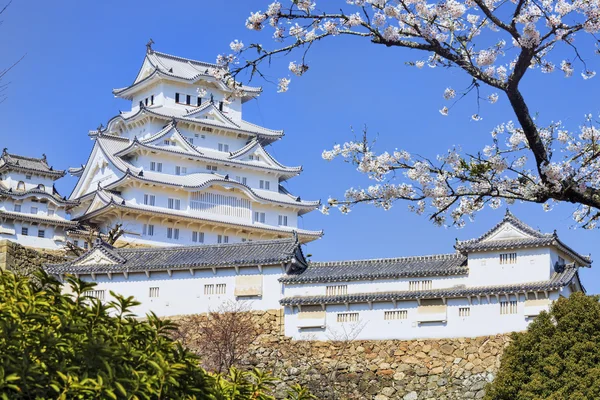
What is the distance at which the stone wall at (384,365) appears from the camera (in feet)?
89.2

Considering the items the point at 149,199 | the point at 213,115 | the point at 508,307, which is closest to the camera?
the point at 508,307

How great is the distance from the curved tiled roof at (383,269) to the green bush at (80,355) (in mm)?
20215

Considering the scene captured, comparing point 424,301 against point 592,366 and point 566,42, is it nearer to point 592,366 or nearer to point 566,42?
point 592,366

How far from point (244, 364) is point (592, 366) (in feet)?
35.4

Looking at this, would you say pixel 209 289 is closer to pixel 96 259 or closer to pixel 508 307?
pixel 96 259

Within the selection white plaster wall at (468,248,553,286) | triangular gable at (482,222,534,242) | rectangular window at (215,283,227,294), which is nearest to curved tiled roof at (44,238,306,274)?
rectangular window at (215,283,227,294)

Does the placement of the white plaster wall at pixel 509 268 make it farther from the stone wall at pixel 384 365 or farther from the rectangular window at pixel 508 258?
the stone wall at pixel 384 365

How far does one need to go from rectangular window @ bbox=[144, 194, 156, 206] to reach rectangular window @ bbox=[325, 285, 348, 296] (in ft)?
64.0

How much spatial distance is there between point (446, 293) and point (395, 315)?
171 centimetres

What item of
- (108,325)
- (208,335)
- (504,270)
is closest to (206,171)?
(208,335)

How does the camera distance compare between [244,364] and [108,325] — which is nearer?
[108,325]

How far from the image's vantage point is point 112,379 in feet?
25.5

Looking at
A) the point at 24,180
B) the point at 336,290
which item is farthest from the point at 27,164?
the point at 336,290

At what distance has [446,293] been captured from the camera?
28.3m
